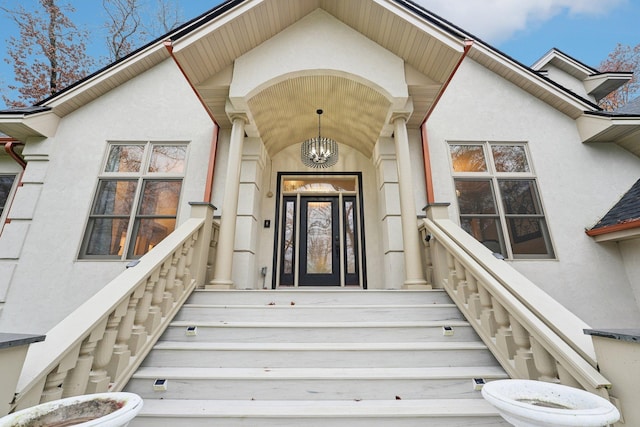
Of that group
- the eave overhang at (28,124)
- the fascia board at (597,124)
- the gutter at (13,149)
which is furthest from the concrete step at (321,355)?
the gutter at (13,149)

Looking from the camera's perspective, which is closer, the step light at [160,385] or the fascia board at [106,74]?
the step light at [160,385]

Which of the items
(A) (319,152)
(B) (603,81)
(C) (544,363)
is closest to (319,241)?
(A) (319,152)

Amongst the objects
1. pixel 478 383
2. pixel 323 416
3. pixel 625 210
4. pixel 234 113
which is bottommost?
pixel 323 416

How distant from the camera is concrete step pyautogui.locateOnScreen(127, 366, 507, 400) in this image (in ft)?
5.60

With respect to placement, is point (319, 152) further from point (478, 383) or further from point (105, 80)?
point (105, 80)

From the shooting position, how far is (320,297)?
2.67 metres

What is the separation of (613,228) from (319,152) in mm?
4309

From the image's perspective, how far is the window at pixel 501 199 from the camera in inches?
164

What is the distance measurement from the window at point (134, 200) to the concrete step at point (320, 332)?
2.46 meters

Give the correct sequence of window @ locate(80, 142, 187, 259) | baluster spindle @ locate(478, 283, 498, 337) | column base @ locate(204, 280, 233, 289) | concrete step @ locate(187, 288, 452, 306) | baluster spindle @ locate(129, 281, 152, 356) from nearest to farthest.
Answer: baluster spindle @ locate(129, 281, 152, 356)
baluster spindle @ locate(478, 283, 498, 337)
concrete step @ locate(187, 288, 452, 306)
column base @ locate(204, 280, 233, 289)
window @ locate(80, 142, 187, 259)

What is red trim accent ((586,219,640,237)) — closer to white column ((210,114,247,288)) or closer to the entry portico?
the entry portico

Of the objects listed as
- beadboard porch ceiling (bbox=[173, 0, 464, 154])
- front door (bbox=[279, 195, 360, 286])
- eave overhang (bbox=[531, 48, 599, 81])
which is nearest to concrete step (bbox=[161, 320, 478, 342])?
front door (bbox=[279, 195, 360, 286])

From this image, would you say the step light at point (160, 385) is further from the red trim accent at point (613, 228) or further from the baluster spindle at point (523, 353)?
the red trim accent at point (613, 228)

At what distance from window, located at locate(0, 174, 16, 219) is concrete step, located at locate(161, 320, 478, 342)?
14.9 feet
